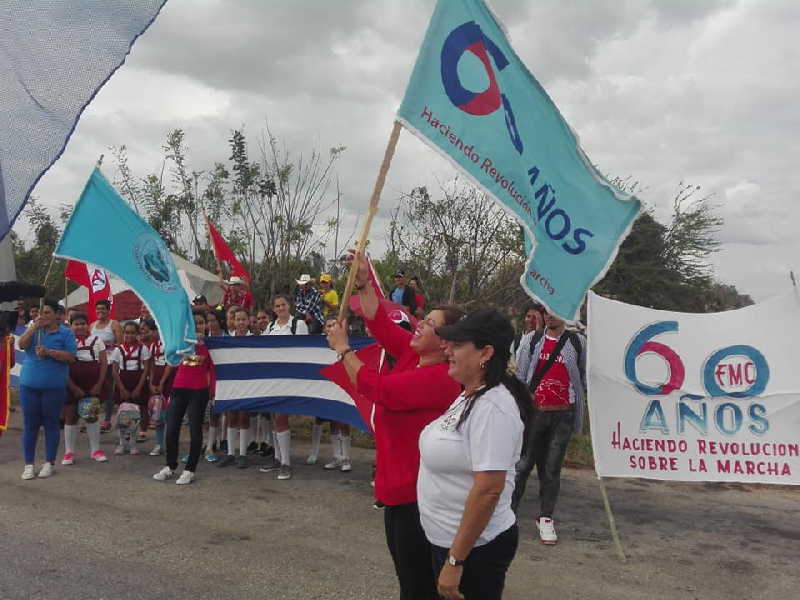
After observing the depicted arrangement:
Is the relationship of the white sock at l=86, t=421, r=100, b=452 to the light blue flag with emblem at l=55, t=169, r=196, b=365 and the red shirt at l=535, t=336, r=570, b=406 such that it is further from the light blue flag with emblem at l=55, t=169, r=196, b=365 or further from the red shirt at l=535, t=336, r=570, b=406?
the red shirt at l=535, t=336, r=570, b=406

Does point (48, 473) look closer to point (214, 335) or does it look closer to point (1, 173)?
point (214, 335)

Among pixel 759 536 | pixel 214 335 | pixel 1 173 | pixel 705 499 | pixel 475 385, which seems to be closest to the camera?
pixel 1 173

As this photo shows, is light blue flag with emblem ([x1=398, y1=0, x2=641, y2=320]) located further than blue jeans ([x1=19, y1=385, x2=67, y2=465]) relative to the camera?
No

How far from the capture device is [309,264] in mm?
17250

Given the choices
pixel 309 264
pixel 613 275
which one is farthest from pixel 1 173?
pixel 613 275


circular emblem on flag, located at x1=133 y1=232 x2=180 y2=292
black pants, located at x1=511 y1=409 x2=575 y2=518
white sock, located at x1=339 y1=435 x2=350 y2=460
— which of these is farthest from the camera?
white sock, located at x1=339 y1=435 x2=350 y2=460

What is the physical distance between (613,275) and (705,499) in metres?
13.9

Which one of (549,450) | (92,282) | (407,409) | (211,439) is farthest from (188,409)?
(407,409)

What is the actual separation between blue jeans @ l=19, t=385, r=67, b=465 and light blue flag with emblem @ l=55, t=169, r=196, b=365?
6.26 ft

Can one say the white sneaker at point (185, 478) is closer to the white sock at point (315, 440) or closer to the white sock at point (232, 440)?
the white sock at point (232, 440)

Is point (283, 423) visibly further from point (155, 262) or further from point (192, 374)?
point (155, 262)

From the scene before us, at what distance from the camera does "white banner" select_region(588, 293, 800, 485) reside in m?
5.47

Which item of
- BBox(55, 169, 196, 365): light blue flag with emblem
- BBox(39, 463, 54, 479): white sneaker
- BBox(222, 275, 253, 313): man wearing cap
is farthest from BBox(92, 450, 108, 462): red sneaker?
BBox(222, 275, 253, 313): man wearing cap

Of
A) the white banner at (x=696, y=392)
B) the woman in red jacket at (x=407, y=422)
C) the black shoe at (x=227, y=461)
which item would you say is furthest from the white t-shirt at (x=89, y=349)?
the woman in red jacket at (x=407, y=422)
